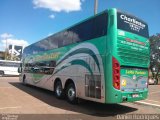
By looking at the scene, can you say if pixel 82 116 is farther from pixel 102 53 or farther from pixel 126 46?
pixel 126 46

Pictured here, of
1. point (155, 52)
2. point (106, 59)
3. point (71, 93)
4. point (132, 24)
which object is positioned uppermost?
point (155, 52)

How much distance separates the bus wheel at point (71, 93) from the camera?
11.3 m

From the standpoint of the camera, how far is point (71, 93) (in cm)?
1162

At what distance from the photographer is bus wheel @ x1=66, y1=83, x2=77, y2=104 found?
1135cm

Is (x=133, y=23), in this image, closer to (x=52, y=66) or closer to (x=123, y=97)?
(x=123, y=97)

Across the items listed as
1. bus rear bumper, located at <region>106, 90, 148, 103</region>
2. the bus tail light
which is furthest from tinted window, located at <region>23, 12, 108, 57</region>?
bus rear bumper, located at <region>106, 90, 148, 103</region>

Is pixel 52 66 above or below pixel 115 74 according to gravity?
above

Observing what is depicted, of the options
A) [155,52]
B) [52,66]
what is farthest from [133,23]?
[155,52]

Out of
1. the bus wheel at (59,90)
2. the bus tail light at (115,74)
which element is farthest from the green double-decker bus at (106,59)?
the bus wheel at (59,90)

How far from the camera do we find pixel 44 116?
8562 millimetres

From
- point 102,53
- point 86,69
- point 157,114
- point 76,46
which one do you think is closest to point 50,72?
point 76,46

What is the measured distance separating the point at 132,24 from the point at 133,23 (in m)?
0.10

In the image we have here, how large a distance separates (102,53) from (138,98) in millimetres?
2449

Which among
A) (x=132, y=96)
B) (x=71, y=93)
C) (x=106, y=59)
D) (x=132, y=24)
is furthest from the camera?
(x=71, y=93)
